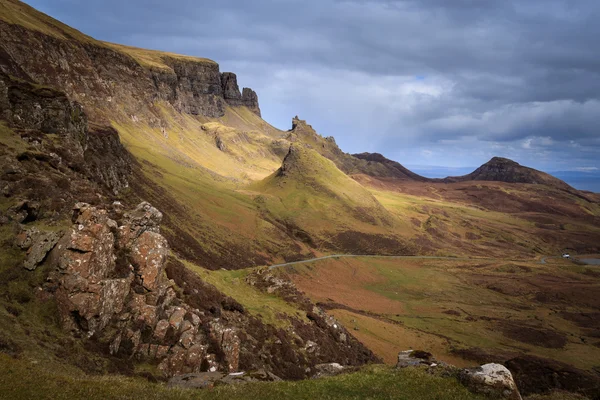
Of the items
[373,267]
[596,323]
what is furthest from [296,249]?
[596,323]

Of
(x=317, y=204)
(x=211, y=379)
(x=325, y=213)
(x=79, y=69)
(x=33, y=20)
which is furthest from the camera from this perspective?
(x=317, y=204)

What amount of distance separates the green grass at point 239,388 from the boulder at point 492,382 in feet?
2.07

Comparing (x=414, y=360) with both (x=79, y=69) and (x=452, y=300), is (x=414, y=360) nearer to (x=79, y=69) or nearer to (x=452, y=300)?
(x=452, y=300)

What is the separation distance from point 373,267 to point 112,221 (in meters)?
116

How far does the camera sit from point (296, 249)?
13500 cm

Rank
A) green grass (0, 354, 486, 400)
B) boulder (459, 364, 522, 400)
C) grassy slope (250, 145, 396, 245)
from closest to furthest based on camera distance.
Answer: green grass (0, 354, 486, 400) < boulder (459, 364, 522, 400) < grassy slope (250, 145, 396, 245)

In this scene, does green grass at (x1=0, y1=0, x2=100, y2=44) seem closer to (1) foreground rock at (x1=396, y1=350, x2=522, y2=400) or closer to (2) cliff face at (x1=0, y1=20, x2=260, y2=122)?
(2) cliff face at (x1=0, y1=20, x2=260, y2=122)

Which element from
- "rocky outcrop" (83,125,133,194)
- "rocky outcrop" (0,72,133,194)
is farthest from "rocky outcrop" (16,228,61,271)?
"rocky outcrop" (83,125,133,194)

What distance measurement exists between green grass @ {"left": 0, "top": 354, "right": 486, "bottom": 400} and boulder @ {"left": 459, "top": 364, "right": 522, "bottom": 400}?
630mm

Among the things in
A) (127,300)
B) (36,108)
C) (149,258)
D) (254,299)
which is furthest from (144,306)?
(36,108)

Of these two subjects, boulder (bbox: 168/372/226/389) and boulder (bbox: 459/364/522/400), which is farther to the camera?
boulder (bbox: 168/372/226/389)

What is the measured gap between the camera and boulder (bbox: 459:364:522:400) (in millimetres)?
20391

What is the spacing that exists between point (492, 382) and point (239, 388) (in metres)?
14.3

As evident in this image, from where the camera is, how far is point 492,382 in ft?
67.8
